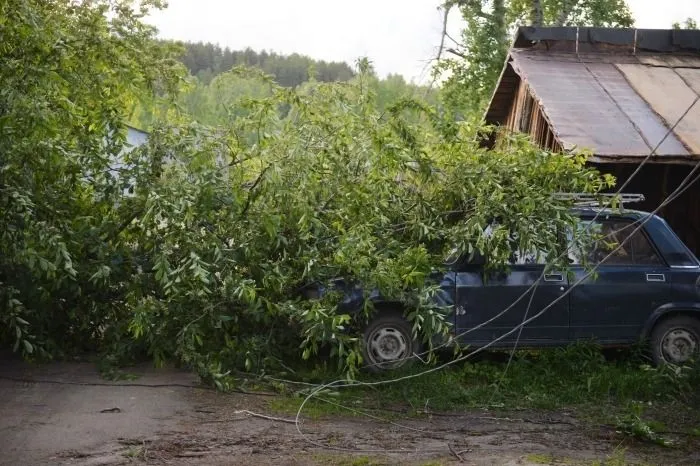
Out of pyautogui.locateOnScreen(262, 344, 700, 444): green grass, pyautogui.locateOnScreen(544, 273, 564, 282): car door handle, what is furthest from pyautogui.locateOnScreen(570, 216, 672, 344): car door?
pyautogui.locateOnScreen(262, 344, 700, 444): green grass

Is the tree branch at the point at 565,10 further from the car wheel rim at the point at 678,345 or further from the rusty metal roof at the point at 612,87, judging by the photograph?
the car wheel rim at the point at 678,345

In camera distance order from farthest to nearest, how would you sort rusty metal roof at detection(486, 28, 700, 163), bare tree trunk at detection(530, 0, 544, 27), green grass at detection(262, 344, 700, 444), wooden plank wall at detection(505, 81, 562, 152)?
bare tree trunk at detection(530, 0, 544, 27), wooden plank wall at detection(505, 81, 562, 152), rusty metal roof at detection(486, 28, 700, 163), green grass at detection(262, 344, 700, 444)

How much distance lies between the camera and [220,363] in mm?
8688

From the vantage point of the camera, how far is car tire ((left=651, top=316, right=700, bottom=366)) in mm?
9383

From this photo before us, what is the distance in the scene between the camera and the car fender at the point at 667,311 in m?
9.36

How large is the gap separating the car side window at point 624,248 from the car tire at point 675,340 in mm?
665

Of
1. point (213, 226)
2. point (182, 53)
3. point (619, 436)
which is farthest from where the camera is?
point (182, 53)

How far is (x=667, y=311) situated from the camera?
9.41m

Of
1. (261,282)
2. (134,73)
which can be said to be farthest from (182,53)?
(261,282)

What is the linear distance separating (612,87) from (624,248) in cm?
622

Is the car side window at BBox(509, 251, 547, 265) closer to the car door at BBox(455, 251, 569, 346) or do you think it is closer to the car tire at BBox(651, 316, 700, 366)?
the car door at BBox(455, 251, 569, 346)

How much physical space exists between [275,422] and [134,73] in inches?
173

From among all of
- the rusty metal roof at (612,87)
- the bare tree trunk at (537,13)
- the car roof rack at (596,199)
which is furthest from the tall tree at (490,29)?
the car roof rack at (596,199)

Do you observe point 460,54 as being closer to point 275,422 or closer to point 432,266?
point 432,266
